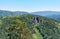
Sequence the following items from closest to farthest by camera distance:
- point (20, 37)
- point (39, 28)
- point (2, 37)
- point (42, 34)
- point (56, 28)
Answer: point (20, 37) → point (2, 37) → point (42, 34) → point (39, 28) → point (56, 28)

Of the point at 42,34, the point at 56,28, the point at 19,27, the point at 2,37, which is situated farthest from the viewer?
the point at 56,28

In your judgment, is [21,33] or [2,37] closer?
[21,33]

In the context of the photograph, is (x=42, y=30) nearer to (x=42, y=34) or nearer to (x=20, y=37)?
(x=42, y=34)

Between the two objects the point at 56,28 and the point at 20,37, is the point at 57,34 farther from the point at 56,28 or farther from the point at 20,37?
the point at 20,37

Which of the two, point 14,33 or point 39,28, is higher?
point 14,33

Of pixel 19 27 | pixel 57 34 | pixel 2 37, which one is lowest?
pixel 57 34

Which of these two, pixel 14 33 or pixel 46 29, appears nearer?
pixel 14 33

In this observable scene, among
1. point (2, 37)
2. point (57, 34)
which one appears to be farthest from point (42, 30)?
point (2, 37)

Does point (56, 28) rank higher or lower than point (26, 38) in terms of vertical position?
lower

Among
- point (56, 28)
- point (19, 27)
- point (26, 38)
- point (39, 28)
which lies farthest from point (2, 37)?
point (56, 28)
